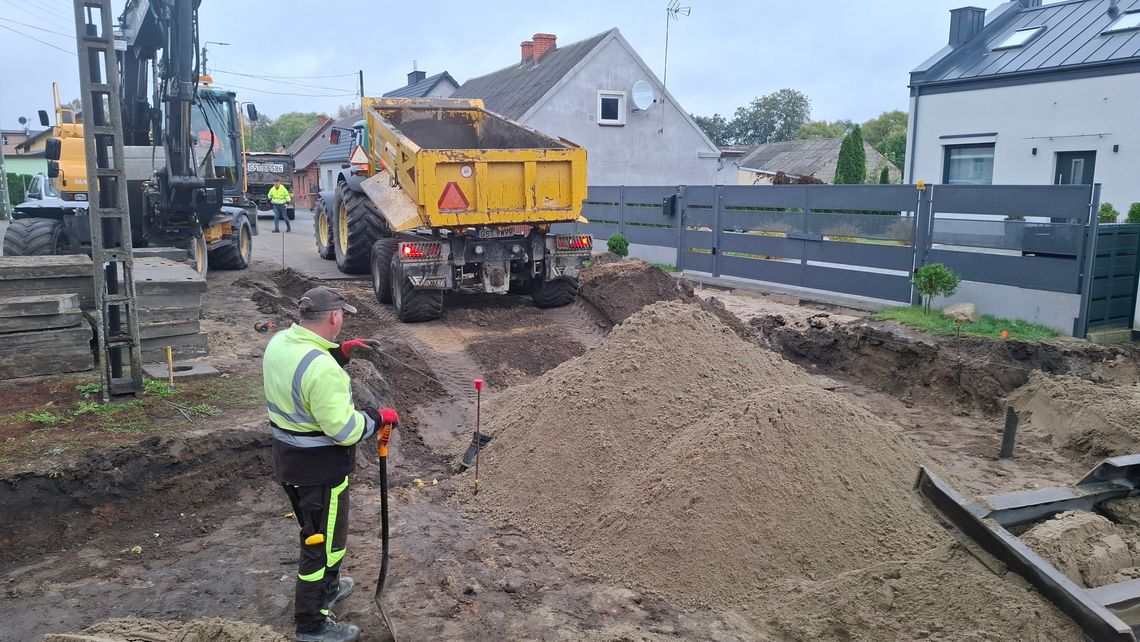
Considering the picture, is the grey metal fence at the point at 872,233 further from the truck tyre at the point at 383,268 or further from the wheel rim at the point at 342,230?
the truck tyre at the point at 383,268

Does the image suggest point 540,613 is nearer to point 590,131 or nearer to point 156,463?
point 156,463

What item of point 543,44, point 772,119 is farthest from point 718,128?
point 543,44

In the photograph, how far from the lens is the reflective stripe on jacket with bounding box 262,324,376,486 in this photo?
11.8 ft

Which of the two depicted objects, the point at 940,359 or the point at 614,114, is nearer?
the point at 940,359

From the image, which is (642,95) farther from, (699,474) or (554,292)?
(699,474)

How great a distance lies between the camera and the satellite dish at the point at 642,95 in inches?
1004

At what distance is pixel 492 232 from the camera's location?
9727 millimetres

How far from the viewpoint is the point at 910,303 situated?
11.3 metres

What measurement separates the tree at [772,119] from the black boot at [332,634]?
71438 millimetres

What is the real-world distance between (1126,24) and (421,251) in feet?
47.1

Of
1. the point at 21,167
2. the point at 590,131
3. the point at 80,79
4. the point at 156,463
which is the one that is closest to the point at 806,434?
the point at 156,463

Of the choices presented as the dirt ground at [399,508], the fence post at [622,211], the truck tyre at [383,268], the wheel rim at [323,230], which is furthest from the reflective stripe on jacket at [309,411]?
the fence post at [622,211]

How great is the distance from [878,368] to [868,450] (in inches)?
191

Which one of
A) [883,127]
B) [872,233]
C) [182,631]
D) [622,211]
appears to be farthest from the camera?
[883,127]
